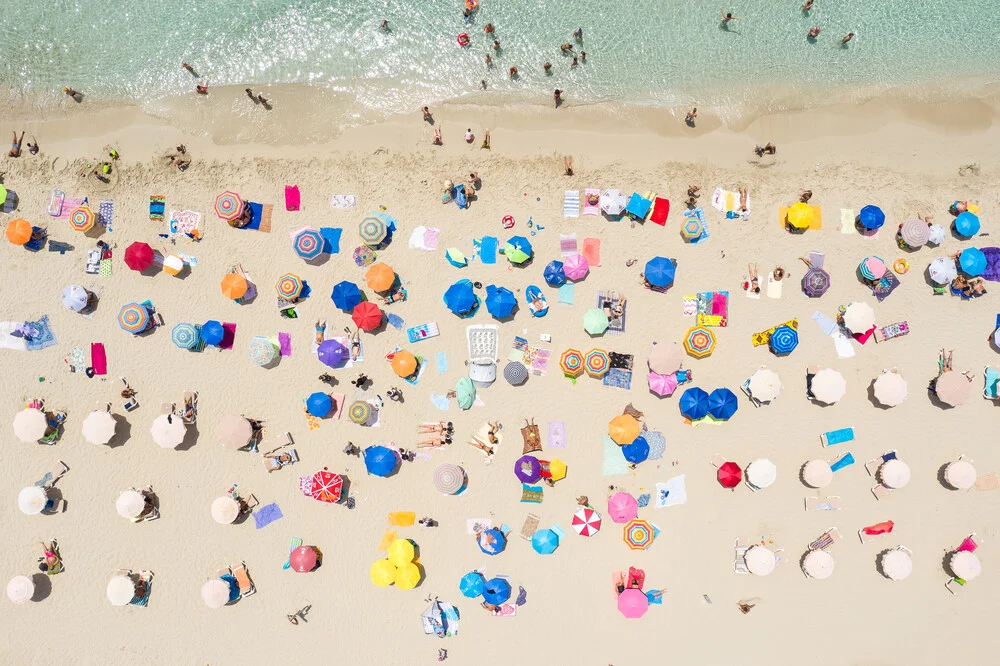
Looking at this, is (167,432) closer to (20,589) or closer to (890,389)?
(20,589)

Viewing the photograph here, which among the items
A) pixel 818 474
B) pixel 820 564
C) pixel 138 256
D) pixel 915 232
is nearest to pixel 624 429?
pixel 818 474

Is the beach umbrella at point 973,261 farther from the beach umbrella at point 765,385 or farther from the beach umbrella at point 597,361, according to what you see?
the beach umbrella at point 597,361

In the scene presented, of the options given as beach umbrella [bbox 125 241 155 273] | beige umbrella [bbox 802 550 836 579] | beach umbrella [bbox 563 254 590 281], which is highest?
beach umbrella [bbox 125 241 155 273]

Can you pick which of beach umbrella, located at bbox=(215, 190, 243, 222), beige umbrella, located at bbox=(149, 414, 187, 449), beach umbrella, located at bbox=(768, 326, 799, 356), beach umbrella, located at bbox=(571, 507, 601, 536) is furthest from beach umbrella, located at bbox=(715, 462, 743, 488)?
beach umbrella, located at bbox=(215, 190, 243, 222)

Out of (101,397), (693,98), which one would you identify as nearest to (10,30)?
(101,397)

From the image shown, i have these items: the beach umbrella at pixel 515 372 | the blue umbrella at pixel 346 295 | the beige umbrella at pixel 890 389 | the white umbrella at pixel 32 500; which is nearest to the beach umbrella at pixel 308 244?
the blue umbrella at pixel 346 295

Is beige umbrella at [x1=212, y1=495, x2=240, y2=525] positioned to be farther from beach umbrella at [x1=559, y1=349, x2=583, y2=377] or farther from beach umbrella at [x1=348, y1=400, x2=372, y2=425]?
beach umbrella at [x1=559, y1=349, x2=583, y2=377]
